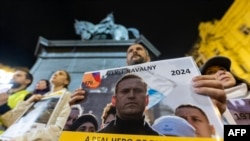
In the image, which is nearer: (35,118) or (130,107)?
(130,107)

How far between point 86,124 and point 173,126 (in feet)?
1.05

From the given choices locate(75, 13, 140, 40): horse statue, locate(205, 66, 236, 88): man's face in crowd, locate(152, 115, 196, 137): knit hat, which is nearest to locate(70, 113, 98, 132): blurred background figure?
locate(152, 115, 196, 137): knit hat

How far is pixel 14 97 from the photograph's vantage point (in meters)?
2.45

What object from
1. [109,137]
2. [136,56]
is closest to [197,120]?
[109,137]

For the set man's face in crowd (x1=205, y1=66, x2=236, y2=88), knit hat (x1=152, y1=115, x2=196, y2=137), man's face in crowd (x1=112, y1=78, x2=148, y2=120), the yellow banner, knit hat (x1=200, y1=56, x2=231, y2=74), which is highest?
knit hat (x1=200, y1=56, x2=231, y2=74)

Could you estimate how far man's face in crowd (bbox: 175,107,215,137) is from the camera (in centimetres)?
90

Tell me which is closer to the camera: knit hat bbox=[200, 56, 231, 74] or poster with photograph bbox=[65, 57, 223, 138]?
poster with photograph bbox=[65, 57, 223, 138]

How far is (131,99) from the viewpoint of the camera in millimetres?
1069

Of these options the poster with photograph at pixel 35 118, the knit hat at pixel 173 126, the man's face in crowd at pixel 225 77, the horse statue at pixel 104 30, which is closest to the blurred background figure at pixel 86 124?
the knit hat at pixel 173 126

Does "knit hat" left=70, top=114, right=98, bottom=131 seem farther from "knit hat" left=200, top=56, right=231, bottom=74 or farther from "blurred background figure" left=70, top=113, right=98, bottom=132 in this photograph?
"knit hat" left=200, top=56, right=231, bottom=74

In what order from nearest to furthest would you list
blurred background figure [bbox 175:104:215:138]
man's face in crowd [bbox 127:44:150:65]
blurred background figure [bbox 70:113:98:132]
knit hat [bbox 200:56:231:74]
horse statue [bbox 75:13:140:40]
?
blurred background figure [bbox 175:104:215:138] < blurred background figure [bbox 70:113:98:132] < knit hat [bbox 200:56:231:74] < man's face in crowd [bbox 127:44:150:65] < horse statue [bbox 75:13:140:40]

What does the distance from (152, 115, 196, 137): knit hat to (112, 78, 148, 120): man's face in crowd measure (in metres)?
0.09

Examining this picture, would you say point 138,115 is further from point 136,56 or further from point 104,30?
point 104,30

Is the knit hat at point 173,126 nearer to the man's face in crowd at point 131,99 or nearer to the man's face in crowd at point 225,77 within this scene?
the man's face in crowd at point 131,99
